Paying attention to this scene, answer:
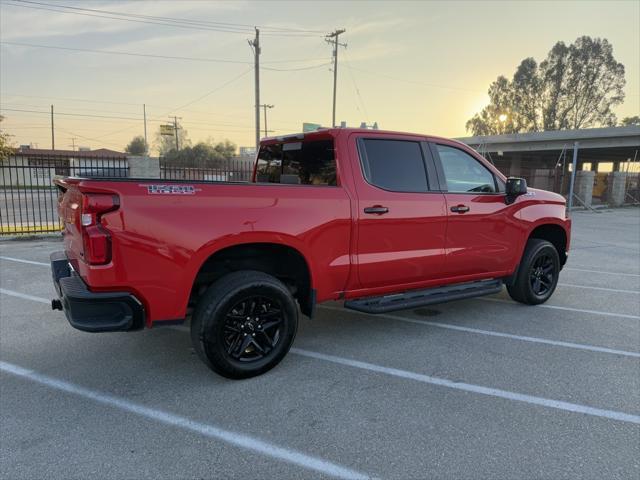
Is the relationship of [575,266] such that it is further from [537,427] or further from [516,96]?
[516,96]

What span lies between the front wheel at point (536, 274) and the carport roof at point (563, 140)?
109 feet

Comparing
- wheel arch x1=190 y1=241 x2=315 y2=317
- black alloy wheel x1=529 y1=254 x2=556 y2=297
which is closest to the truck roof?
wheel arch x1=190 y1=241 x2=315 y2=317

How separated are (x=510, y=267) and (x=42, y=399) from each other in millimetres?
4705

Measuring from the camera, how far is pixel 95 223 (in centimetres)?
296

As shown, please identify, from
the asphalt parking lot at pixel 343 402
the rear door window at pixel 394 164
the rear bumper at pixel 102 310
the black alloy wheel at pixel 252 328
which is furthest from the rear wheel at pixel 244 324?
the rear door window at pixel 394 164

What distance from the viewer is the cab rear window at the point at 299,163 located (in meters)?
4.18

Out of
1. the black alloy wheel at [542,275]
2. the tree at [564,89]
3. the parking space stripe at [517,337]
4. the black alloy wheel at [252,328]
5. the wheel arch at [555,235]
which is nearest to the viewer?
the black alloy wheel at [252,328]

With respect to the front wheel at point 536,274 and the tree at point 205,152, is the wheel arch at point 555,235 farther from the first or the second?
the tree at point 205,152

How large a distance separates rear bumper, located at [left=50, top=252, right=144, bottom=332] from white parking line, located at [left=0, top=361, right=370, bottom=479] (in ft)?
1.89

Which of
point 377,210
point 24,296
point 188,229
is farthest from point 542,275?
point 24,296

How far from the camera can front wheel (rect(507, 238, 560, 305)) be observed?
5465mm

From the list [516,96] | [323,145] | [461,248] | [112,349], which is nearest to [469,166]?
[461,248]

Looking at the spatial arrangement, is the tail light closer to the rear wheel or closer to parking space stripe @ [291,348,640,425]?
the rear wheel

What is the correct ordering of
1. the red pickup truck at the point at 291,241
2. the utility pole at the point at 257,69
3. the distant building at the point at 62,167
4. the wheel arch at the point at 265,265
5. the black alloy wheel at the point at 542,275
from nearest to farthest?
the red pickup truck at the point at 291,241 → the wheel arch at the point at 265,265 → the black alloy wheel at the point at 542,275 → the distant building at the point at 62,167 → the utility pole at the point at 257,69
